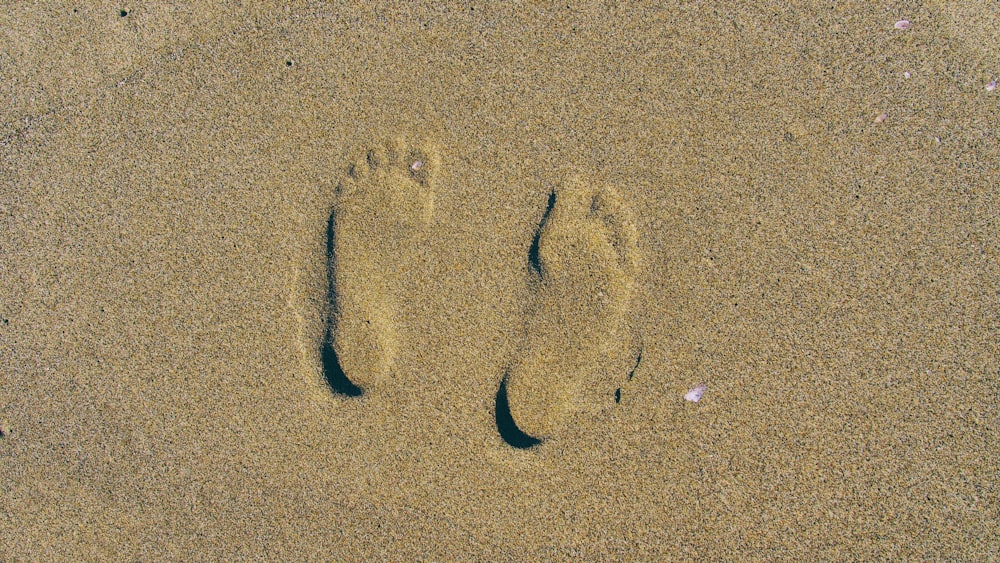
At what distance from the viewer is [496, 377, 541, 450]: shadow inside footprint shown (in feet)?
6.40

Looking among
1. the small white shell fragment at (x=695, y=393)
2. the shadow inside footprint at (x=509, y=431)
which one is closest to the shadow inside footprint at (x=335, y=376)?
the shadow inside footprint at (x=509, y=431)

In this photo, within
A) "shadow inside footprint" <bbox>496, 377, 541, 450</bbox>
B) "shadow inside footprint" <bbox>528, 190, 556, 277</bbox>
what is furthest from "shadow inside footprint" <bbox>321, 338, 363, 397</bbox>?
"shadow inside footprint" <bbox>528, 190, 556, 277</bbox>

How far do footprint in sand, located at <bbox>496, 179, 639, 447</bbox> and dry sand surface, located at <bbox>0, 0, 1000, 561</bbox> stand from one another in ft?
0.04

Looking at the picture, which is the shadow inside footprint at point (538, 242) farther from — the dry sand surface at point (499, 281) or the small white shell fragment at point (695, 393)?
the small white shell fragment at point (695, 393)

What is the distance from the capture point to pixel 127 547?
6.65 feet

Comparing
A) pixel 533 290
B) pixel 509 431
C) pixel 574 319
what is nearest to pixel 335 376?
pixel 509 431

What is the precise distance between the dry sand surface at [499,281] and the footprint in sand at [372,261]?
0.01 meters

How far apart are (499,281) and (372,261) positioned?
1.52 ft

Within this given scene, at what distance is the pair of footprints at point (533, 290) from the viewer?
193cm

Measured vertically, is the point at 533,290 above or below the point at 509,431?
above

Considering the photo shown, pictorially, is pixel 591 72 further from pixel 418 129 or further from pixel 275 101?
pixel 275 101

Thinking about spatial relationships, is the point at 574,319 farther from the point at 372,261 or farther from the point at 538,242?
the point at 372,261

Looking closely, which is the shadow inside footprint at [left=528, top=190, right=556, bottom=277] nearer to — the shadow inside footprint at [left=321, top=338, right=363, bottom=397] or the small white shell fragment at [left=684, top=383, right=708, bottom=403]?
the small white shell fragment at [left=684, top=383, right=708, bottom=403]

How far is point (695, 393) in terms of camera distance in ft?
6.29
